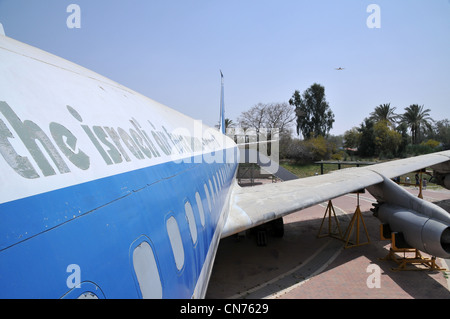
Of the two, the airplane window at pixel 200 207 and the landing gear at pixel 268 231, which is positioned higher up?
the airplane window at pixel 200 207

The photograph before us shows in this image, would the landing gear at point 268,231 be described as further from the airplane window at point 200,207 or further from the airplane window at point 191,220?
the airplane window at point 191,220

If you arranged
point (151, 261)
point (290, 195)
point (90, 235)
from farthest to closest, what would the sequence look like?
1. point (290, 195)
2. point (151, 261)
3. point (90, 235)

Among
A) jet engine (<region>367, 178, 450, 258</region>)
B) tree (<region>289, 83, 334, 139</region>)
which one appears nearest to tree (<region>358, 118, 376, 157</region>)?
tree (<region>289, 83, 334, 139</region>)

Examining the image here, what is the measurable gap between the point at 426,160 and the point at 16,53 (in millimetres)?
14079

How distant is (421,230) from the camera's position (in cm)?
666

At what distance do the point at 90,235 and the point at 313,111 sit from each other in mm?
51550

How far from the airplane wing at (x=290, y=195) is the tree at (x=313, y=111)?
3945 centimetres

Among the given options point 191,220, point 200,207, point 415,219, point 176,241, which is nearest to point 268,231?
point 415,219

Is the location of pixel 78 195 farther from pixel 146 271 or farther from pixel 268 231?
pixel 268 231

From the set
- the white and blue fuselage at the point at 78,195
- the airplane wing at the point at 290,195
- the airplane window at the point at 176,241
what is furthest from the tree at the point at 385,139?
the white and blue fuselage at the point at 78,195

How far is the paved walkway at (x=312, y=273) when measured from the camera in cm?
649

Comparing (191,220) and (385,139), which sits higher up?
(385,139)

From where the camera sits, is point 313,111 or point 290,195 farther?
point 313,111
